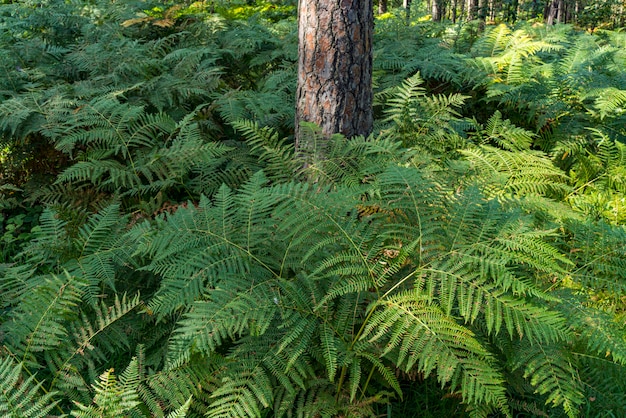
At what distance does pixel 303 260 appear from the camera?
213 centimetres

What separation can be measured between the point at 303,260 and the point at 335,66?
6.45ft

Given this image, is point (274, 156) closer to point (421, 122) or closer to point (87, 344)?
point (421, 122)

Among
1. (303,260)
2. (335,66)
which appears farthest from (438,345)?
(335,66)

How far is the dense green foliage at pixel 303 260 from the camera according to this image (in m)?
1.99

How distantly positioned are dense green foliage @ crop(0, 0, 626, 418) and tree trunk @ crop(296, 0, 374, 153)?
0.31 meters

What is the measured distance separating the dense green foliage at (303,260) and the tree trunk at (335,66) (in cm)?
31

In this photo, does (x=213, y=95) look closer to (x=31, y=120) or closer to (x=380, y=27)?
(x=31, y=120)

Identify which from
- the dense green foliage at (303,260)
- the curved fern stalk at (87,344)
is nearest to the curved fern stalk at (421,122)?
→ the dense green foliage at (303,260)

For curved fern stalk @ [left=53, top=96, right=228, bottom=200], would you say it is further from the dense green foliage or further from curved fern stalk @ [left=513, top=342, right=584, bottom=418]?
curved fern stalk @ [left=513, top=342, right=584, bottom=418]

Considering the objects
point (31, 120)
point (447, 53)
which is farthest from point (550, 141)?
point (31, 120)

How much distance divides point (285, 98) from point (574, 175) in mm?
2486

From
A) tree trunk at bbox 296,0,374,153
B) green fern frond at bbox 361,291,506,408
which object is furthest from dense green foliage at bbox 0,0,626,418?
tree trunk at bbox 296,0,374,153

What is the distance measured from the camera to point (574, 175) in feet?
12.8

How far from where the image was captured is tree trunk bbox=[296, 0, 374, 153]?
355cm
